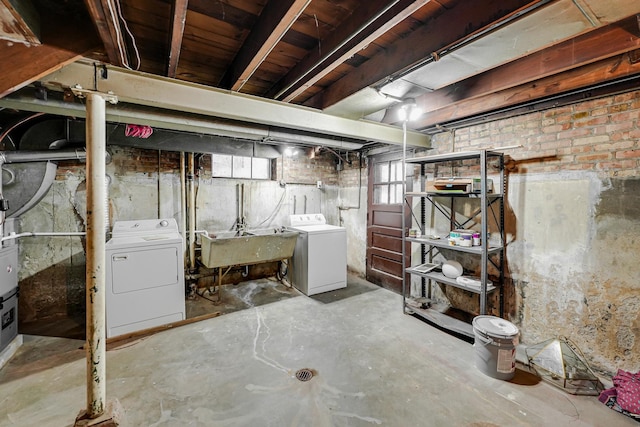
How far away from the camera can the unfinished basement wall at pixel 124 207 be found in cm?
317

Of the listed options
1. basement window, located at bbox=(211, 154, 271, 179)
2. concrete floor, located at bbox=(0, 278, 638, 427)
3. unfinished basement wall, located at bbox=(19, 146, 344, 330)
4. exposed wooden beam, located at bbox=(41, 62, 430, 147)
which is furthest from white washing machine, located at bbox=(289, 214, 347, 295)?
exposed wooden beam, located at bbox=(41, 62, 430, 147)

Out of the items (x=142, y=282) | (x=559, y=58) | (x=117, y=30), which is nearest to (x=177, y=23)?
(x=117, y=30)

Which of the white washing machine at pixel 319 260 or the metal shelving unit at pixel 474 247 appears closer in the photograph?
the metal shelving unit at pixel 474 247

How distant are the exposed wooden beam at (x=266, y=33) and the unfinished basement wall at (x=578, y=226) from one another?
2.60 metres

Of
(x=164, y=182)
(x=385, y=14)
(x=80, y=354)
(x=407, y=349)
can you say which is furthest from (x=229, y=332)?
(x=385, y=14)

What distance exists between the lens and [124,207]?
361 cm

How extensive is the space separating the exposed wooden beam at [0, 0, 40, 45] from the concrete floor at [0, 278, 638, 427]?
231 centimetres

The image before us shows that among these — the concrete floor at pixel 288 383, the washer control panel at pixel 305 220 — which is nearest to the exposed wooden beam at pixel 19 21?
the concrete floor at pixel 288 383

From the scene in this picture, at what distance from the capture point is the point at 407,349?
263cm

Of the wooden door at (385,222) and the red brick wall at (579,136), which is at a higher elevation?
the red brick wall at (579,136)

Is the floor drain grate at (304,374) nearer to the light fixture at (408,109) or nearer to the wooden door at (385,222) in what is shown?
the wooden door at (385,222)

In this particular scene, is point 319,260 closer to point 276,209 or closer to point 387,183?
point 276,209

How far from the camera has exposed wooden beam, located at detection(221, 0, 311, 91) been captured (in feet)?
4.07

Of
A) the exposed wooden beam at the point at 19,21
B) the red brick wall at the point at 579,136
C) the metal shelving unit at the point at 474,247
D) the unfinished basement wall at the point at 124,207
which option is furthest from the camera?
the unfinished basement wall at the point at 124,207
